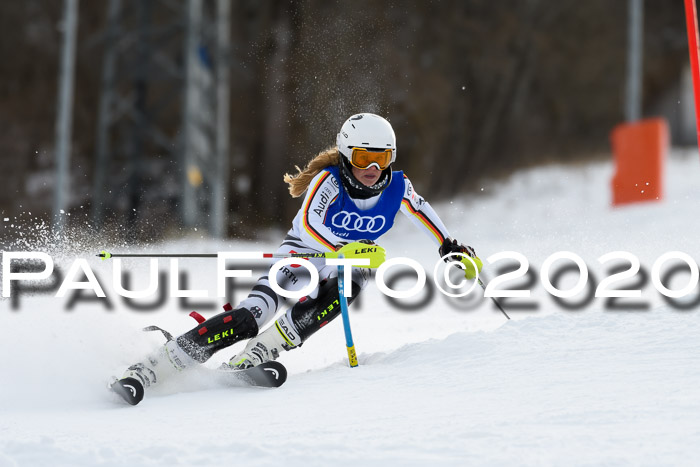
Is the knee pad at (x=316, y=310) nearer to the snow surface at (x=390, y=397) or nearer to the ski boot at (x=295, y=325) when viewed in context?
the ski boot at (x=295, y=325)

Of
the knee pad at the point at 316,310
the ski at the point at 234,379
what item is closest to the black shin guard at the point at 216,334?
the ski at the point at 234,379

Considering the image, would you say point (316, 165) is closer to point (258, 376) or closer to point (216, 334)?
point (216, 334)

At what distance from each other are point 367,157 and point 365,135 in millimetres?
120

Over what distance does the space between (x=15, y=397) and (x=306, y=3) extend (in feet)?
56.2

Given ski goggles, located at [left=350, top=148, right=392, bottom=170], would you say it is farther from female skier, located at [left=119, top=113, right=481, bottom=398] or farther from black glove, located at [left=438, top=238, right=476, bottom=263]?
black glove, located at [left=438, top=238, right=476, bottom=263]

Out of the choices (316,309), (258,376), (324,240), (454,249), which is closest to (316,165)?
(324,240)

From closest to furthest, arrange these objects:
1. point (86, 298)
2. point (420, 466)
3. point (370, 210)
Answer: point (420, 466) → point (370, 210) → point (86, 298)

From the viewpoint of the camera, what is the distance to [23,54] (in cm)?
2359

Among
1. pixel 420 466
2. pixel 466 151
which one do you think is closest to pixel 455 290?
pixel 420 466

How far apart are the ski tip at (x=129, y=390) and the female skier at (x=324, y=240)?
233 mm

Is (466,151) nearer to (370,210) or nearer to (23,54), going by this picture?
(23,54)

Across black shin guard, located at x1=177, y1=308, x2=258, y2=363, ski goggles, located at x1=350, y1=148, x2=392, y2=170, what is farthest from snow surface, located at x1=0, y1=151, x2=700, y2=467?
ski goggles, located at x1=350, y1=148, x2=392, y2=170

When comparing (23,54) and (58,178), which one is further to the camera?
(23,54)

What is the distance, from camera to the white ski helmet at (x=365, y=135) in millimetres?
4902
